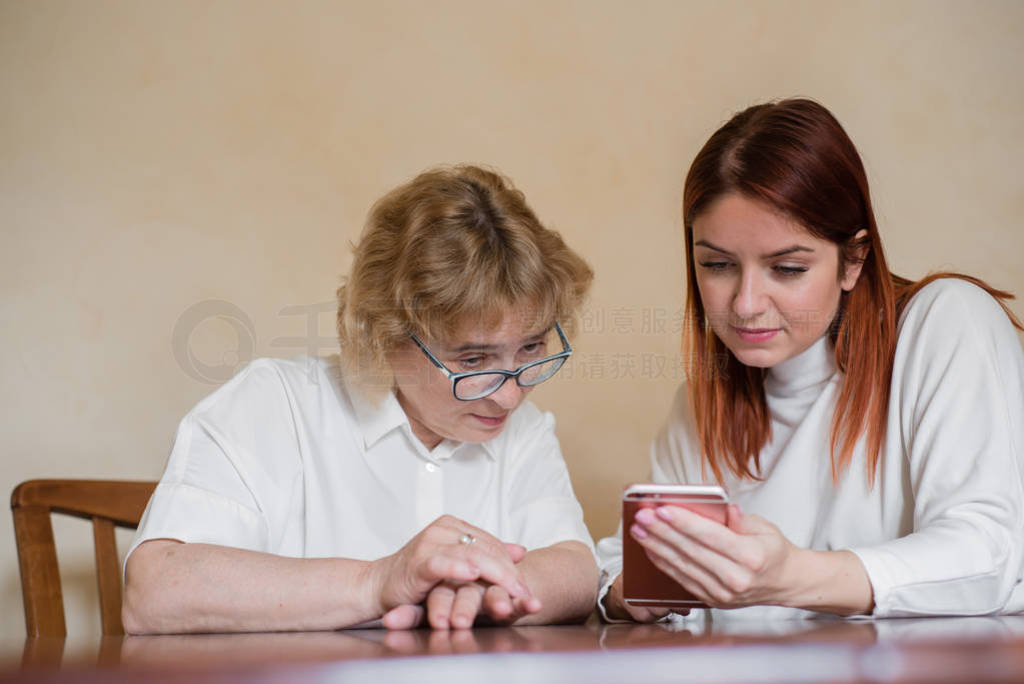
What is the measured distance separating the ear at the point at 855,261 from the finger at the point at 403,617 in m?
0.97

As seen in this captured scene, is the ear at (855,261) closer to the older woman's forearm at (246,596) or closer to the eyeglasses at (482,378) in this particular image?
the eyeglasses at (482,378)

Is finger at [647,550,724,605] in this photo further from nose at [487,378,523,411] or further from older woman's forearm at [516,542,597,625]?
nose at [487,378,523,411]

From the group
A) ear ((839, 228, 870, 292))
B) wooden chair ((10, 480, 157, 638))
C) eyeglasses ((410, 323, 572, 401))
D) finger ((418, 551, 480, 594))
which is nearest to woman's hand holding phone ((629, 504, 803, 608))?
finger ((418, 551, 480, 594))

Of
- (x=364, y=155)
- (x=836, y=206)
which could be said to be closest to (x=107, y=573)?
(x=364, y=155)

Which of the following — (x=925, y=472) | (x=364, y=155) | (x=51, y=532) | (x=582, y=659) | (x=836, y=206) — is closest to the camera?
(x=582, y=659)

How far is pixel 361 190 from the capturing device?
2889mm

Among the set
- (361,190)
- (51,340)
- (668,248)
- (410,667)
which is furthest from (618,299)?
(410,667)

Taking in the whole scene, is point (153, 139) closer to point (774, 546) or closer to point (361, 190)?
point (361, 190)

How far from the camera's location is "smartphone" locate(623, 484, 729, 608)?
3.80 feet

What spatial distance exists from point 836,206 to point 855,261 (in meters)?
0.13

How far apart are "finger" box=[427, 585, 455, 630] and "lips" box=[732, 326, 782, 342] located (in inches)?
29.2

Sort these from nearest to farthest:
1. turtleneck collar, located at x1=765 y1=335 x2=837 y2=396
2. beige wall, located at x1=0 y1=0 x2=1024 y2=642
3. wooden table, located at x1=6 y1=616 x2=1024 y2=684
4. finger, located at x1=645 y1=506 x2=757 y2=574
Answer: wooden table, located at x1=6 y1=616 x2=1024 y2=684 < finger, located at x1=645 y1=506 x2=757 y2=574 < turtleneck collar, located at x1=765 y1=335 x2=837 y2=396 < beige wall, located at x1=0 y1=0 x2=1024 y2=642

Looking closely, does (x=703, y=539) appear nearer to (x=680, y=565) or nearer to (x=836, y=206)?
(x=680, y=565)

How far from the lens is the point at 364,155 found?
290cm
